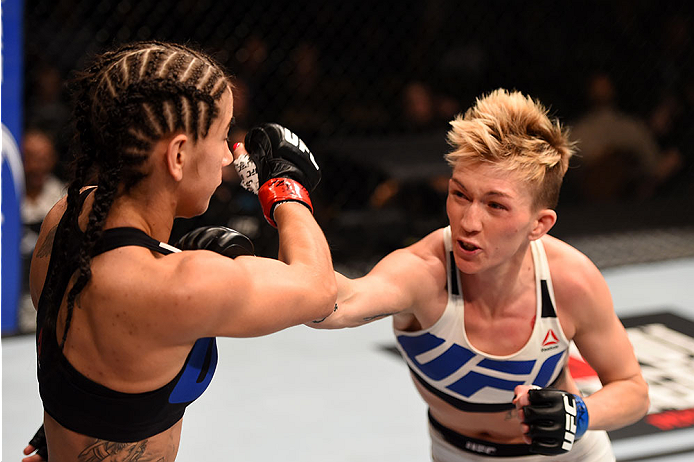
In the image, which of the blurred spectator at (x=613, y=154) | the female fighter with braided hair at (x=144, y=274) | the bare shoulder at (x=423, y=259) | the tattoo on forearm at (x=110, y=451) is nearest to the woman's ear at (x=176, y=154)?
the female fighter with braided hair at (x=144, y=274)

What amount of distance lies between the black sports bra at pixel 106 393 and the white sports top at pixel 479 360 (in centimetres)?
69

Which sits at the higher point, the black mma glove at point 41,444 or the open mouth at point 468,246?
the open mouth at point 468,246

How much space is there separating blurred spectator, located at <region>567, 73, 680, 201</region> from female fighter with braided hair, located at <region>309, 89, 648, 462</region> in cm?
411

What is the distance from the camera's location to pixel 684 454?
9.21 feet

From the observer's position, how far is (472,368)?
1.87 metres

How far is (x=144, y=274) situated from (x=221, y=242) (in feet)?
0.69

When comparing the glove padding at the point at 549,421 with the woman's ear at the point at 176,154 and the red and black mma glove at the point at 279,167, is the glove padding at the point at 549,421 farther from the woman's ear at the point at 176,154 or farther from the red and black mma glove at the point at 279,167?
the woman's ear at the point at 176,154

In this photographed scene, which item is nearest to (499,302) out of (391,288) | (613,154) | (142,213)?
(391,288)

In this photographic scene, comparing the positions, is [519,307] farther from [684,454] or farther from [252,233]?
[252,233]

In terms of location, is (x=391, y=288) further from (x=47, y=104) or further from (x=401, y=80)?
(x=401, y=80)

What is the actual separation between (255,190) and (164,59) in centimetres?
38

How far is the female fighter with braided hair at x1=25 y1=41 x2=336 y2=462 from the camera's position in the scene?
122 centimetres

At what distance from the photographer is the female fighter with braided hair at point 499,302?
5.96 ft

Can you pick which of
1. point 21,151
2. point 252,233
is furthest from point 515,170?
point 252,233
